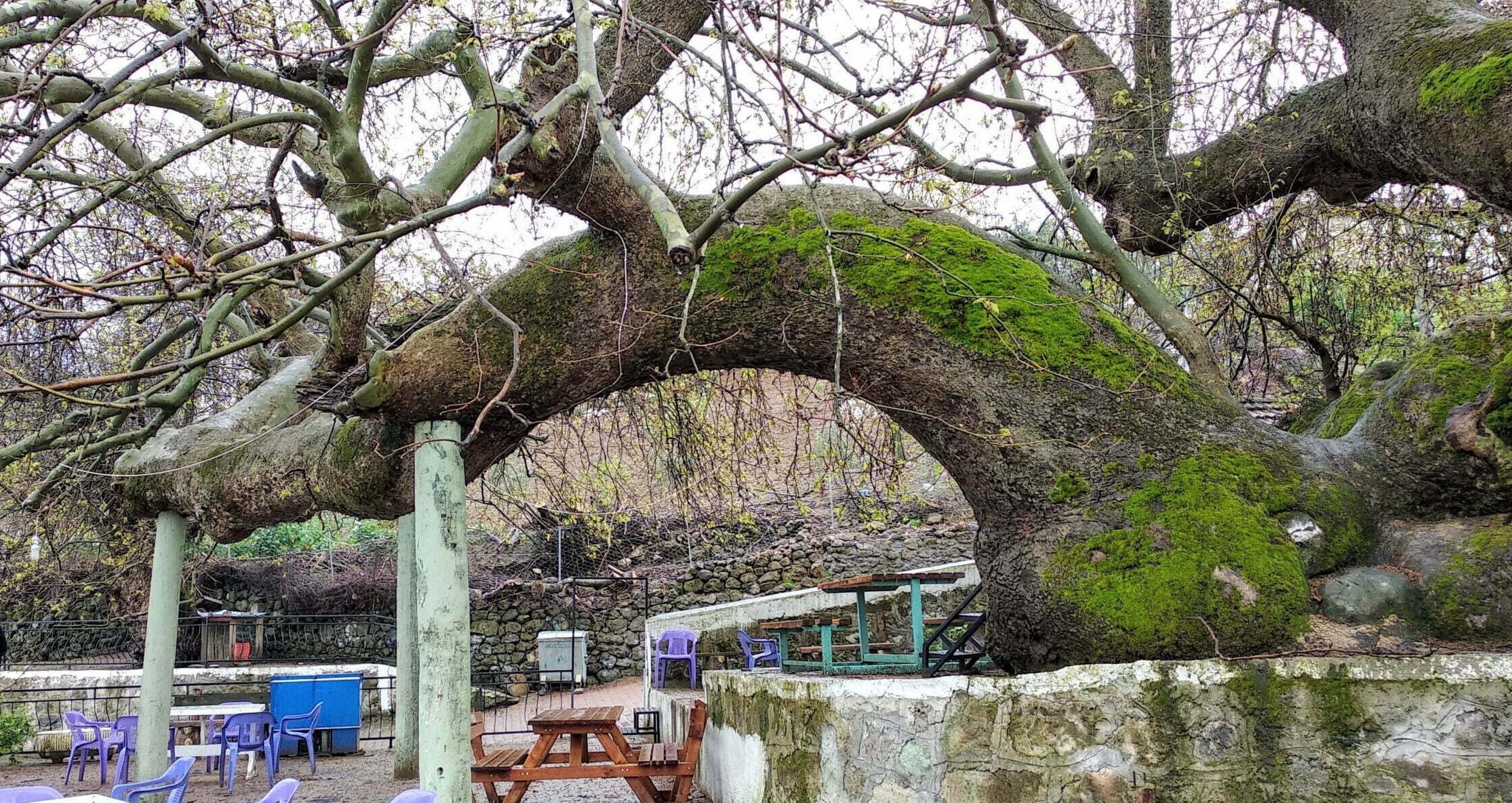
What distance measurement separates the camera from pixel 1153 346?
512 centimetres

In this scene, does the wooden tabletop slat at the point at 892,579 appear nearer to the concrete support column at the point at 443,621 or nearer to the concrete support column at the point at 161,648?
the concrete support column at the point at 443,621

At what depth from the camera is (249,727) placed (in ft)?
31.4

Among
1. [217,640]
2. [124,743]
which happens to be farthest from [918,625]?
[217,640]

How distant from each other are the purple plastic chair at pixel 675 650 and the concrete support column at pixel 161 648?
6116mm

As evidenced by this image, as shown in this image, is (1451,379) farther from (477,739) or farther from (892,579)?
(477,739)

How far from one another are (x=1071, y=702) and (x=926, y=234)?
260 centimetres

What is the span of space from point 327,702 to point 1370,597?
10.6m

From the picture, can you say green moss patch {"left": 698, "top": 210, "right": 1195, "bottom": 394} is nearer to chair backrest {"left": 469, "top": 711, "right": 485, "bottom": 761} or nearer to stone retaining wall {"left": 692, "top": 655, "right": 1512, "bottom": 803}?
stone retaining wall {"left": 692, "top": 655, "right": 1512, "bottom": 803}

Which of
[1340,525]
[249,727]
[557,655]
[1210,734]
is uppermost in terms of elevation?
[1340,525]

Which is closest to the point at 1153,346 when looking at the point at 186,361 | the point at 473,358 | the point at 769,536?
the point at 473,358

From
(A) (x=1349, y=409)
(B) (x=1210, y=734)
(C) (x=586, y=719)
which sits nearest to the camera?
(B) (x=1210, y=734)

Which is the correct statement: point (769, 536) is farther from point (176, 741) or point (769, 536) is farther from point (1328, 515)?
point (1328, 515)

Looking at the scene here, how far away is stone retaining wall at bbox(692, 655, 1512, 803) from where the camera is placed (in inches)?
146

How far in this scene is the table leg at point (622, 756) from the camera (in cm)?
668
